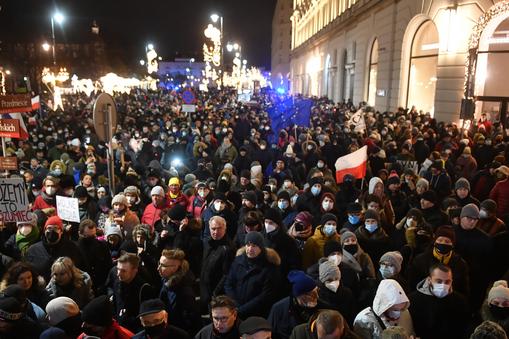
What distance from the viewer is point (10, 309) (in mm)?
3943

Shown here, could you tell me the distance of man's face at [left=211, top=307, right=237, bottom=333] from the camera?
3.98 meters

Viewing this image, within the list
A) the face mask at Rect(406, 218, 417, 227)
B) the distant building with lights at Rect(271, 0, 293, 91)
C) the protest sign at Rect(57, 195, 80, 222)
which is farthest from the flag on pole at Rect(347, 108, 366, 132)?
the distant building with lights at Rect(271, 0, 293, 91)

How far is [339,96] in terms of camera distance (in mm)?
42250

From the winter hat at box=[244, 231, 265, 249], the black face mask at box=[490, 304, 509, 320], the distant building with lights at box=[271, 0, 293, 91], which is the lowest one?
the black face mask at box=[490, 304, 509, 320]

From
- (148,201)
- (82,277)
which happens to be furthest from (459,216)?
(148,201)

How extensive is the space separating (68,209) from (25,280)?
256 cm

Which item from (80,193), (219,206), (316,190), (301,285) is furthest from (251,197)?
(301,285)

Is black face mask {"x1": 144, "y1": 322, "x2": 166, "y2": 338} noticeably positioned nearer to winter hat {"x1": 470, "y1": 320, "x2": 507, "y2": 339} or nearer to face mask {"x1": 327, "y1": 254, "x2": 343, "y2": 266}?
face mask {"x1": 327, "y1": 254, "x2": 343, "y2": 266}

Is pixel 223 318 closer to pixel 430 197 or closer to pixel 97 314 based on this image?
pixel 97 314

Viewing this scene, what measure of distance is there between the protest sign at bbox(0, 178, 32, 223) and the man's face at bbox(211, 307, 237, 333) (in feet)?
11.8

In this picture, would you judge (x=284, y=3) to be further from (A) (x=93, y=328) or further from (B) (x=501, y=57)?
(A) (x=93, y=328)

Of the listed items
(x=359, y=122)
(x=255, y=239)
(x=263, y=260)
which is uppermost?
(x=359, y=122)

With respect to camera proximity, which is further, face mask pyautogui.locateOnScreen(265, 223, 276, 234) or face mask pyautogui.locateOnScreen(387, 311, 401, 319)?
face mask pyautogui.locateOnScreen(265, 223, 276, 234)

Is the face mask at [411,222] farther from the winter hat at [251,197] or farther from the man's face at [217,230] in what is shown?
the man's face at [217,230]
